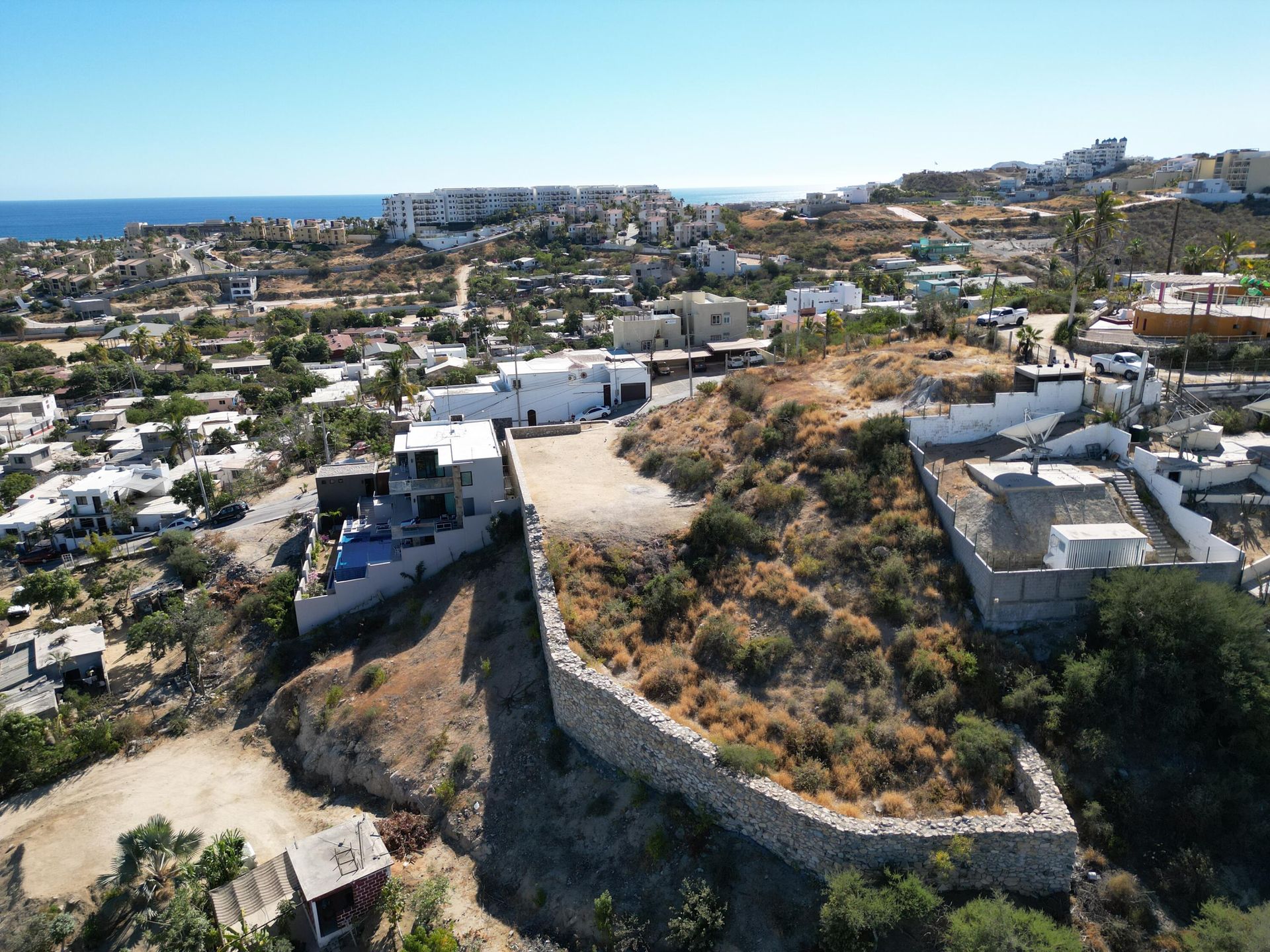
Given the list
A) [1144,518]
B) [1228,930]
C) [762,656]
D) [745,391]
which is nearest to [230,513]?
[745,391]

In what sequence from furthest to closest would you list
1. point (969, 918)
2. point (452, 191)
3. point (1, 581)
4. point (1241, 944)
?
1. point (452, 191)
2. point (1, 581)
3. point (969, 918)
4. point (1241, 944)

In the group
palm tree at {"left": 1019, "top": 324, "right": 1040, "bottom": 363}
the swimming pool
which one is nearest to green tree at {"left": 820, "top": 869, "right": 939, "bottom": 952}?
the swimming pool

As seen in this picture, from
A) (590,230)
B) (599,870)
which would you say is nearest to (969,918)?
(599,870)

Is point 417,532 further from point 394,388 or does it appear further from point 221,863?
point 394,388

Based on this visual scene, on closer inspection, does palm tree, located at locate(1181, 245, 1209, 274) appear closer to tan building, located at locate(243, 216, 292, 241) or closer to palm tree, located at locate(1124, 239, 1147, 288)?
palm tree, located at locate(1124, 239, 1147, 288)

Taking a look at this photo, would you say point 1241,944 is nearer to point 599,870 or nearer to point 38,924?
point 599,870

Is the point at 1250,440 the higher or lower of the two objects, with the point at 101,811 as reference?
higher

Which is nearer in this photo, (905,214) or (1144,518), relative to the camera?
(1144,518)
